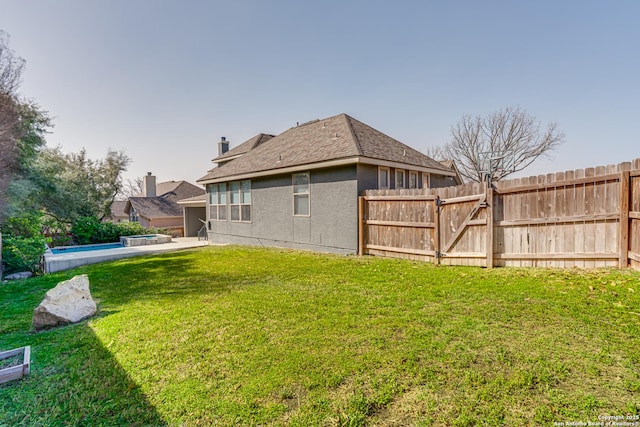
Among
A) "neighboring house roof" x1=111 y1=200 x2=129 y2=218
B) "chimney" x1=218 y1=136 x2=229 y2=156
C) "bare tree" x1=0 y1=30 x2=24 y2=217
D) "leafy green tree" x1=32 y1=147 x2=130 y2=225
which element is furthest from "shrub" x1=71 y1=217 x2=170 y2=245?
"neighboring house roof" x1=111 y1=200 x2=129 y2=218

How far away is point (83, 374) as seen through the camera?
115 inches

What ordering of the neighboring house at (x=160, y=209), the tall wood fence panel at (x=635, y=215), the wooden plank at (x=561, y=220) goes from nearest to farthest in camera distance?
the tall wood fence panel at (x=635, y=215), the wooden plank at (x=561, y=220), the neighboring house at (x=160, y=209)

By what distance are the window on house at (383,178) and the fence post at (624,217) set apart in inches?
229

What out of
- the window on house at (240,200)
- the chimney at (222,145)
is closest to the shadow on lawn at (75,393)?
the window on house at (240,200)

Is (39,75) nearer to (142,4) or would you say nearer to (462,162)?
(142,4)

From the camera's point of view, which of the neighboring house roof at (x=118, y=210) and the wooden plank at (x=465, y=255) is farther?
the neighboring house roof at (x=118, y=210)

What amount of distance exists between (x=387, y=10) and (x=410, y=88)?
18.5 ft

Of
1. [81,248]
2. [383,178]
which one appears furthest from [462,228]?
[81,248]

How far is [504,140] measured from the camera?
24672mm

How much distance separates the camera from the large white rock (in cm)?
424

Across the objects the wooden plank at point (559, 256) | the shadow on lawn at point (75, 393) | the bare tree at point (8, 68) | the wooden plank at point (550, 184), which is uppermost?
the bare tree at point (8, 68)

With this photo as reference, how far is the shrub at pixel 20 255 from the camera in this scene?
33.1 ft

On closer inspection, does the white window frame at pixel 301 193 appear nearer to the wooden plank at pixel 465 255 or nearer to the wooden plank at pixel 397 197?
the wooden plank at pixel 397 197

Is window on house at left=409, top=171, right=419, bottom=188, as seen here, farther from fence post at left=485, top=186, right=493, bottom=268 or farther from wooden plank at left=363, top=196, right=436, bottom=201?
fence post at left=485, top=186, right=493, bottom=268
